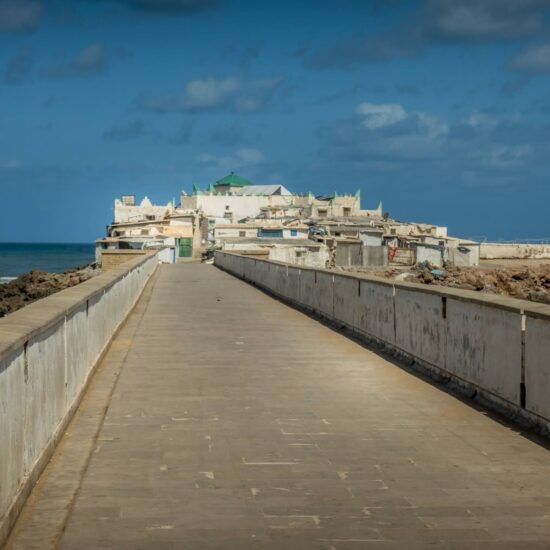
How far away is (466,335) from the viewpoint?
11180mm

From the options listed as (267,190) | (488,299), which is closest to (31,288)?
(488,299)

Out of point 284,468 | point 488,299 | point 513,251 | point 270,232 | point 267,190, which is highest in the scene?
point 267,190

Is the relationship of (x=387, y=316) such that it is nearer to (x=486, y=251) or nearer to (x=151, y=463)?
(x=151, y=463)

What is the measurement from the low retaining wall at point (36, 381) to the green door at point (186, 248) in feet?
312

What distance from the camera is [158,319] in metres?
21.6

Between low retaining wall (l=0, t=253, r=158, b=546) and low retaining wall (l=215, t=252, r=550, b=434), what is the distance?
4.24 metres

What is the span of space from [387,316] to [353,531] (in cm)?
948

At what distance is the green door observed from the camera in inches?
4218

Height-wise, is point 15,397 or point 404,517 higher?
point 15,397

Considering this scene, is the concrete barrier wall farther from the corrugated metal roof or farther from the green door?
the corrugated metal roof

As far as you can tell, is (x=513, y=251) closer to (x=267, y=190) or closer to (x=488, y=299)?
(x=267, y=190)

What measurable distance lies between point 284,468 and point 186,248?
332ft

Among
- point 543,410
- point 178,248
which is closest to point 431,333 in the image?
point 543,410

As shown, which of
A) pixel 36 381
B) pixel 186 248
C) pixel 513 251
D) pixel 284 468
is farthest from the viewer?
pixel 513 251
